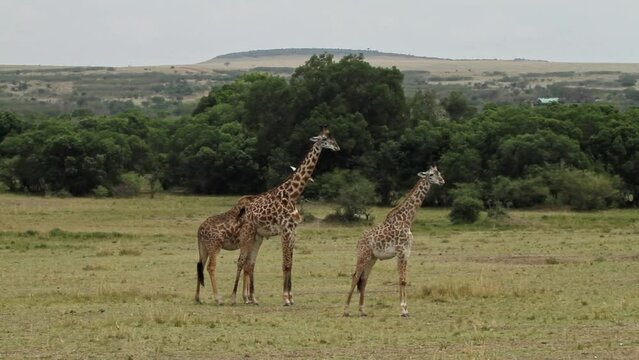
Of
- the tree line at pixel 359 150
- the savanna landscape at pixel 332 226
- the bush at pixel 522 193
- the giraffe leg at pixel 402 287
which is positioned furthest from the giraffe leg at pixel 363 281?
the bush at pixel 522 193

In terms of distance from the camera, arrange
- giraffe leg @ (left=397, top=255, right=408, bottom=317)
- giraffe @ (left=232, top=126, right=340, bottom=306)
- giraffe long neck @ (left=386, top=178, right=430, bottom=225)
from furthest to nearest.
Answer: giraffe @ (left=232, top=126, right=340, bottom=306) < giraffe long neck @ (left=386, top=178, right=430, bottom=225) < giraffe leg @ (left=397, top=255, right=408, bottom=317)

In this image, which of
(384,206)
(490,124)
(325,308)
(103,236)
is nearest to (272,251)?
(103,236)

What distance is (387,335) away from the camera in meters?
16.3

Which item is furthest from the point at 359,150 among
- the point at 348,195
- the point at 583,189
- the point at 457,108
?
the point at 457,108

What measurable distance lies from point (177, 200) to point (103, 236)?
62.0 ft

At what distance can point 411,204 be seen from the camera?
65.4 feet

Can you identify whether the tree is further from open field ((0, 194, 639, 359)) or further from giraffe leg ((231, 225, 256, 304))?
giraffe leg ((231, 225, 256, 304))

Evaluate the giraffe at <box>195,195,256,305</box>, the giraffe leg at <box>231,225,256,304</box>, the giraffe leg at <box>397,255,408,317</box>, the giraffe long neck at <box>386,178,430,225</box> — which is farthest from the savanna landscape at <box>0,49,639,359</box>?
the giraffe long neck at <box>386,178,430,225</box>

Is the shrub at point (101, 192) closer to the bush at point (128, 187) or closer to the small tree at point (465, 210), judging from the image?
the bush at point (128, 187)

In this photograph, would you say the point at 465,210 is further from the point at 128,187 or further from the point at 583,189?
the point at 128,187

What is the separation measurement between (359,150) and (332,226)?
13.9 m

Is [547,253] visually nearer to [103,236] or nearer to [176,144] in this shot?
[103,236]

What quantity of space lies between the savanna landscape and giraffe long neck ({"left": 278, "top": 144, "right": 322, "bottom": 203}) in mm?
192

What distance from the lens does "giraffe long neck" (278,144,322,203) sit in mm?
21578
